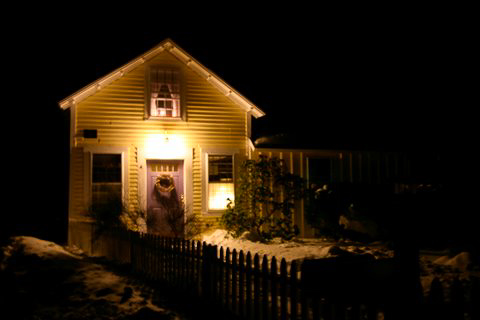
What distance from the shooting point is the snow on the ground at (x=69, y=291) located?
641 centimetres

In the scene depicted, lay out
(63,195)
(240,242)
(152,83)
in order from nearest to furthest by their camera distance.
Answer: (240,242) → (152,83) → (63,195)

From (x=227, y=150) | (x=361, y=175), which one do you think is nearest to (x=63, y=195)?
(x=227, y=150)

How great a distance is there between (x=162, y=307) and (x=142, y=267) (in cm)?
244

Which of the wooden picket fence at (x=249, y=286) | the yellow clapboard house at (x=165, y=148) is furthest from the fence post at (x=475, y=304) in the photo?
the yellow clapboard house at (x=165, y=148)

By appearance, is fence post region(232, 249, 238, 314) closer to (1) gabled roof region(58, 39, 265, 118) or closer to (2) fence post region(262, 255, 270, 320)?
(2) fence post region(262, 255, 270, 320)

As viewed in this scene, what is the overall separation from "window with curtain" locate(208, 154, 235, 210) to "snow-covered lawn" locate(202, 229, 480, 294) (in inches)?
41.7

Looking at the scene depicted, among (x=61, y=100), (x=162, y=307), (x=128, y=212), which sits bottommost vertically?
(x=162, y=307)

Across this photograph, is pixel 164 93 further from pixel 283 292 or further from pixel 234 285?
pixel 283 292

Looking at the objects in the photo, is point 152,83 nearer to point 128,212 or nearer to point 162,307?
point 128,212

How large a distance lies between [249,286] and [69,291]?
10.6 feet

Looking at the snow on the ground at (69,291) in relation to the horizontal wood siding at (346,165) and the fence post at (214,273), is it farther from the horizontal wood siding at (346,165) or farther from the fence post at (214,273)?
the horizontal wood siding at (346,165)

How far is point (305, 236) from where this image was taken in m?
14.8

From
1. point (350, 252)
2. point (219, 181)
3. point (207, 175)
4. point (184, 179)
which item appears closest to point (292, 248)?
point (350, 252)

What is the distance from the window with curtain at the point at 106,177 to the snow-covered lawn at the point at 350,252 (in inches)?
124
